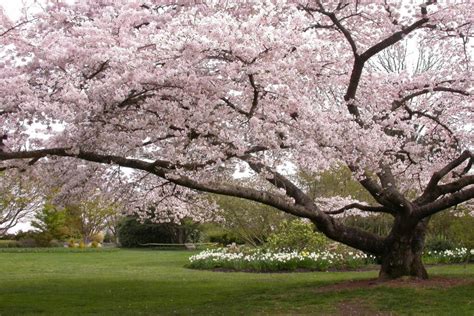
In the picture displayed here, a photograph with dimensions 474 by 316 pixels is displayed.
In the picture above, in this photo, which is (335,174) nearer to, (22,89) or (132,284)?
(132,284)

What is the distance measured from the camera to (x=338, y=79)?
34.6 ft

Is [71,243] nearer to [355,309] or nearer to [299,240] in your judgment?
[299,240]

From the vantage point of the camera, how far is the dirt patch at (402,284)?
34.9 ft

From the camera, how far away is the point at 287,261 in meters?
16.6

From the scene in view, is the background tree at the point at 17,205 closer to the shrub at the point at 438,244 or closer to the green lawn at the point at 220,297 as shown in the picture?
the green lawn at the point at 220,297

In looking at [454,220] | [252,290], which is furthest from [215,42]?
[454,220]

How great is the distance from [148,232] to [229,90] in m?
29.8

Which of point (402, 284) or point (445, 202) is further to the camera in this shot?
point (445, 202)

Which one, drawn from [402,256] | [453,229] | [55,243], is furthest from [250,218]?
[55,243]

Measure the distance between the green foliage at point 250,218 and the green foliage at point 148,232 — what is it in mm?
12684

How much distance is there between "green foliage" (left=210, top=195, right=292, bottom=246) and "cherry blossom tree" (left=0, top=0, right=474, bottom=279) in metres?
11.8

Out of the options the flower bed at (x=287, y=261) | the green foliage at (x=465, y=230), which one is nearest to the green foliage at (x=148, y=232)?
the flower bed at (x=287, y=261)

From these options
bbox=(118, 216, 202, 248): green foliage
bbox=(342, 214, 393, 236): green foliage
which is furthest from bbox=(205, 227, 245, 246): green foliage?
bbox=(342, 214, 393, 236): green foliage

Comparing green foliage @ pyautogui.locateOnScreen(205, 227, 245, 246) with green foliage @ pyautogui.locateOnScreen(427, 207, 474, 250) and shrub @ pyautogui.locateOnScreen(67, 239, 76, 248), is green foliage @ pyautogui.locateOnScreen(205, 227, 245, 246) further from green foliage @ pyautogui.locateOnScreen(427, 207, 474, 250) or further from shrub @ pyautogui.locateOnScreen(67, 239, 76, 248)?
green foliage @ pyautogui.locateOnScreen(427, 207, 474, 250)
